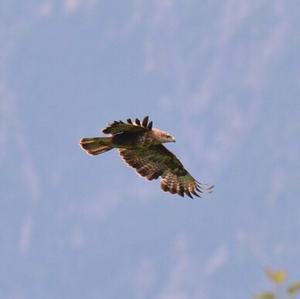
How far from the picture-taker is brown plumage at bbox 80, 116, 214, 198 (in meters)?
18.8

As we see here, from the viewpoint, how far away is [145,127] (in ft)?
59.9

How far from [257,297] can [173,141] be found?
17.3 meters

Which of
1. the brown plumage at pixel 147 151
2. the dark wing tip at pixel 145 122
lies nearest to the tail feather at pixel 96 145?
the brown plumage at pixel 147 151

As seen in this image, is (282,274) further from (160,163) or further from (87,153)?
(160,163)

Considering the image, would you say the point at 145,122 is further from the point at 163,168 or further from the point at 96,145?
the point at 163,168

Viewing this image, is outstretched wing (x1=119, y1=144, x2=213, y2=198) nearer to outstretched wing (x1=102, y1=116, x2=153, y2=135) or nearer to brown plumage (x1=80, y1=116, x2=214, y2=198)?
brown plumage (x1=80, y1=116, x2=214, y2=198)

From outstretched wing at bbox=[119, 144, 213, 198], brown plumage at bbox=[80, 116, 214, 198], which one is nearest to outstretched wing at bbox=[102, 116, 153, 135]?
brown plumage at bbox=[80, 116, 214, 198]

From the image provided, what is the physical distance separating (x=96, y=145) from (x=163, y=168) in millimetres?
3737

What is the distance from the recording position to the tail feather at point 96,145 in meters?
19.9

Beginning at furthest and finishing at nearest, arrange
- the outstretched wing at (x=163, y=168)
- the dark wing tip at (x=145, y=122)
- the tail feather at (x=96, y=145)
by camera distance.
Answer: the outstretched wing at (x=163, y=168) < the tail feather at (x=96, y=145) < the dark wing tip at (x=145, y=122)

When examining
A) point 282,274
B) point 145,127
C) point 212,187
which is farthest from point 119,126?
point 282,274

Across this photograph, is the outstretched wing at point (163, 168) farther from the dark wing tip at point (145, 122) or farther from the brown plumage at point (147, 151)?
the dark wing tip at point (145, 122)

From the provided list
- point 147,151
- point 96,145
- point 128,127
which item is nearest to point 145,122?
point 128,127

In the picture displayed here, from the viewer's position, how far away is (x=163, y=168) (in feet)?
76.1
